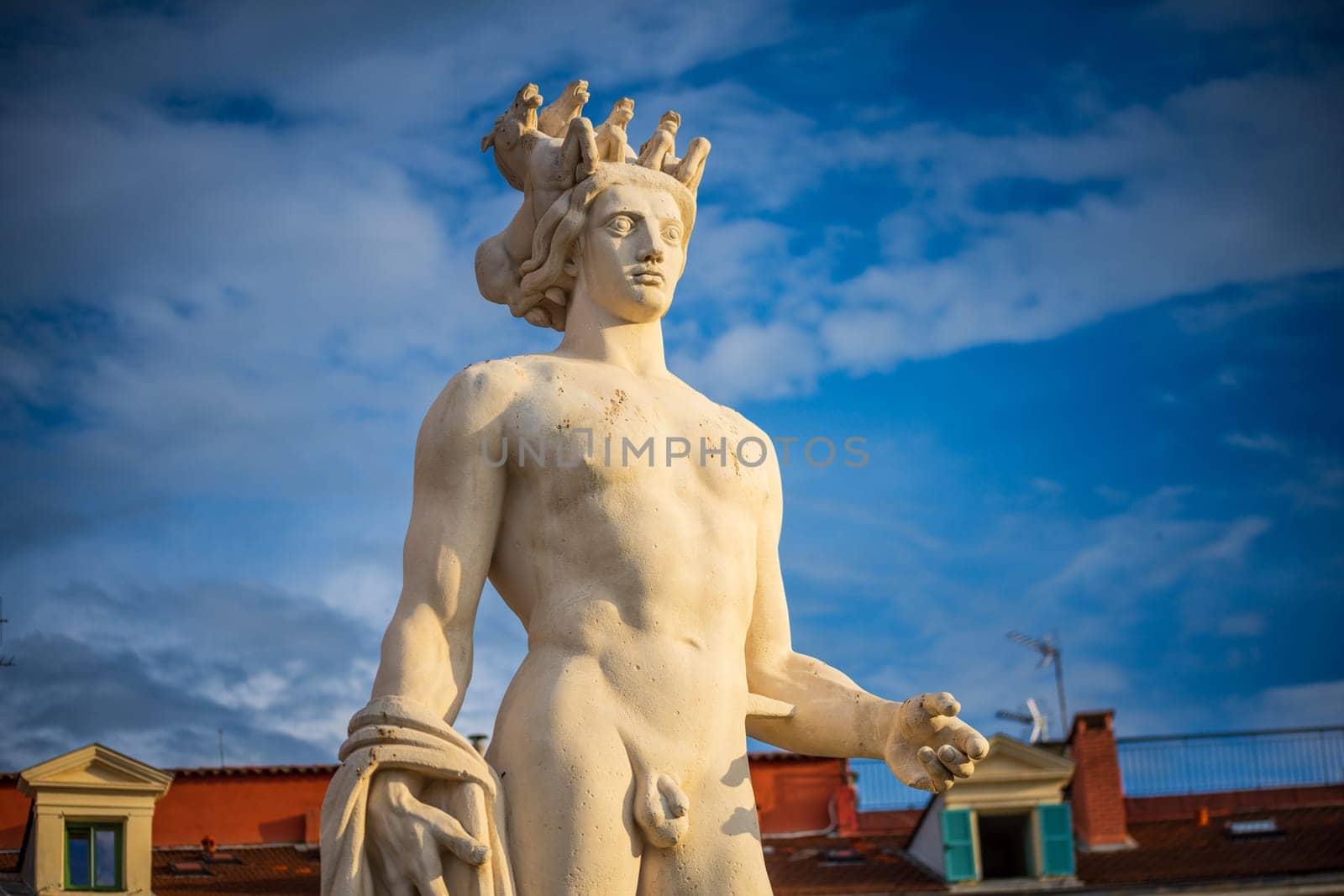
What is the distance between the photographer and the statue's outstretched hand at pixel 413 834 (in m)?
8.46

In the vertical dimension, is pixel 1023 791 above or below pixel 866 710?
above

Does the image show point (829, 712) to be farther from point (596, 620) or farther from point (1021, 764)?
point (1021, 764)

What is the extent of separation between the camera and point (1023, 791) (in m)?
33.7

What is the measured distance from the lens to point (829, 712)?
949cm

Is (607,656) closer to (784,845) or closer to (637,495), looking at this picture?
(637,495)

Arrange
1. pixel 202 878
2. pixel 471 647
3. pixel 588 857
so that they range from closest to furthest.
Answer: pixel 588 857 < pixel 471 647 < pixel 202 878

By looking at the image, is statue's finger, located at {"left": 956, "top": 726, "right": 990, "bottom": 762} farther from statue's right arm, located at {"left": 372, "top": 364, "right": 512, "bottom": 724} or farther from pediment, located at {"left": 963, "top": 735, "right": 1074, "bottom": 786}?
pediment, located at {"left": 963, "top": 735, "right": 1074, "bottom": 786}

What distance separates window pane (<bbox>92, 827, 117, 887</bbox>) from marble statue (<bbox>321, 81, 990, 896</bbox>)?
69.8 ft

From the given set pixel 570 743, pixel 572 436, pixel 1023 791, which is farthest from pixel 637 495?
pixel 1023 791

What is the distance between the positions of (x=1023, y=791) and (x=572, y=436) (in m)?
25.5

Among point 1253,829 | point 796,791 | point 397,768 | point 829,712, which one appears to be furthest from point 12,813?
point 397,768

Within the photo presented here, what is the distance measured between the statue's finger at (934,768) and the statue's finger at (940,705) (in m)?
0.14

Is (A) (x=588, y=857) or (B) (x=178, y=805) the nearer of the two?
(A) (x=588, y=857)

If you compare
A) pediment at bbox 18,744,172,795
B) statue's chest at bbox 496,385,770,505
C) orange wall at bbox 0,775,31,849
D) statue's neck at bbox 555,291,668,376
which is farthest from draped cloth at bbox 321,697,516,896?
orange wall at bbox 0,775,31,849
